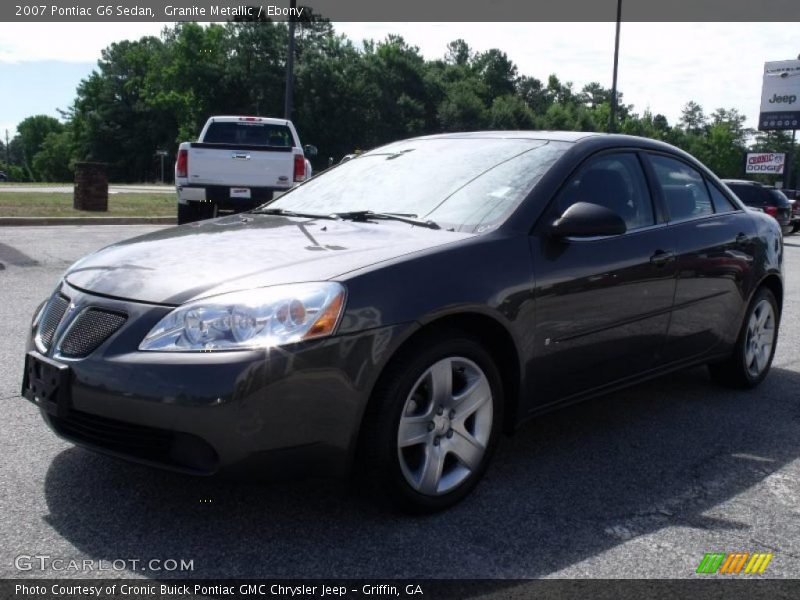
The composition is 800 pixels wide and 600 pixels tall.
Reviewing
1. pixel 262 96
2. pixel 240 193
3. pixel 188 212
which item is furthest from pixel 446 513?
pixel 262 96

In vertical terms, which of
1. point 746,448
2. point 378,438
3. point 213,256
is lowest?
point 746,448

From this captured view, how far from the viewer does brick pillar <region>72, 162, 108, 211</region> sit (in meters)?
17.1

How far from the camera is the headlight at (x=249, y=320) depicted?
9.28 ft

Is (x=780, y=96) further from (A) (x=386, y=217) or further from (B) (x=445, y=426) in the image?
(B) (x=445, y=426)

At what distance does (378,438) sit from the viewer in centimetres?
300

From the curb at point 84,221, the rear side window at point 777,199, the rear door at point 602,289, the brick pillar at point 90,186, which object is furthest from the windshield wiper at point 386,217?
the rear side window at point 777,199

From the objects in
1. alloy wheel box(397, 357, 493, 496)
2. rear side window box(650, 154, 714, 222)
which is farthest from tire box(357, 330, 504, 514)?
rear side window box(650, 154, 714, 222)

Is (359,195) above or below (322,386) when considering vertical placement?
above

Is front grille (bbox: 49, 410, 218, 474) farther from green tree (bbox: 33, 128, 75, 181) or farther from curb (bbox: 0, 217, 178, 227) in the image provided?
green tree (bbox: 33, 128, 75, 181)

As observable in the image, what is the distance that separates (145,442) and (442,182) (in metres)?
1.89

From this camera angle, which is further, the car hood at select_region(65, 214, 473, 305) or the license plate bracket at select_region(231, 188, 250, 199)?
the license plate bracket at select_region(231, 188, 250, 199)

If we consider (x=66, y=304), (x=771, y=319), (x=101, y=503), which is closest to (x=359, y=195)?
(x=66, y=304)

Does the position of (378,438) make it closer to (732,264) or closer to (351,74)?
(732,264)

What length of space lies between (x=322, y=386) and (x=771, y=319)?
3835 mm
